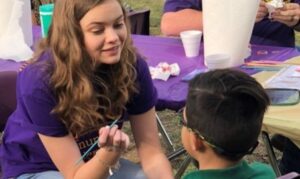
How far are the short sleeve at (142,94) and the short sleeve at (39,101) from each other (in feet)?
0.86

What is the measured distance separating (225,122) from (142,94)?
593 millimetres

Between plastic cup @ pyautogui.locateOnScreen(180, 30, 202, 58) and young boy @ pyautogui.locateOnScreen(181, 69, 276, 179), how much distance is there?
3.11 ft

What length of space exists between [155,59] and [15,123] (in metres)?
0.68

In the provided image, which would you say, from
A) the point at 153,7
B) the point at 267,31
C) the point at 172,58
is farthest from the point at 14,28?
the point at 153,7

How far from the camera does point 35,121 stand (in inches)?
64.7

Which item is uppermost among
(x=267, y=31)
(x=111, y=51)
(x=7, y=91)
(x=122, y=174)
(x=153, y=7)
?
(x=111, y=51)

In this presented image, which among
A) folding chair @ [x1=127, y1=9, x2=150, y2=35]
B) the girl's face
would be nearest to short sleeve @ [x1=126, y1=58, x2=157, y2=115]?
the girl's face

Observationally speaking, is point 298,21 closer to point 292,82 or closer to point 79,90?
point 292,82

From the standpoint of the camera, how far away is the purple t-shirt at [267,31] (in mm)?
2572

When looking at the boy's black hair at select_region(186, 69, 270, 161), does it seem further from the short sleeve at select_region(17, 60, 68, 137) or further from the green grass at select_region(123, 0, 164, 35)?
the green grass at select_region(123, 0, 164, 35)

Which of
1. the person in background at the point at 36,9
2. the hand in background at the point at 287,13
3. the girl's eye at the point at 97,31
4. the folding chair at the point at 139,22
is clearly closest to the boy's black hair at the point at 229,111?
the girl's eye at the point at 97,31

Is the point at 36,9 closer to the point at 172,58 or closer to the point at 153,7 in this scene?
the point at 172,58

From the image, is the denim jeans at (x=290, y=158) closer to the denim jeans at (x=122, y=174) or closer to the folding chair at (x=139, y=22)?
the denim jeans at (x=122, y=174)

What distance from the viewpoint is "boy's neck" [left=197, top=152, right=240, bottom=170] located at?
1272 millimetres
